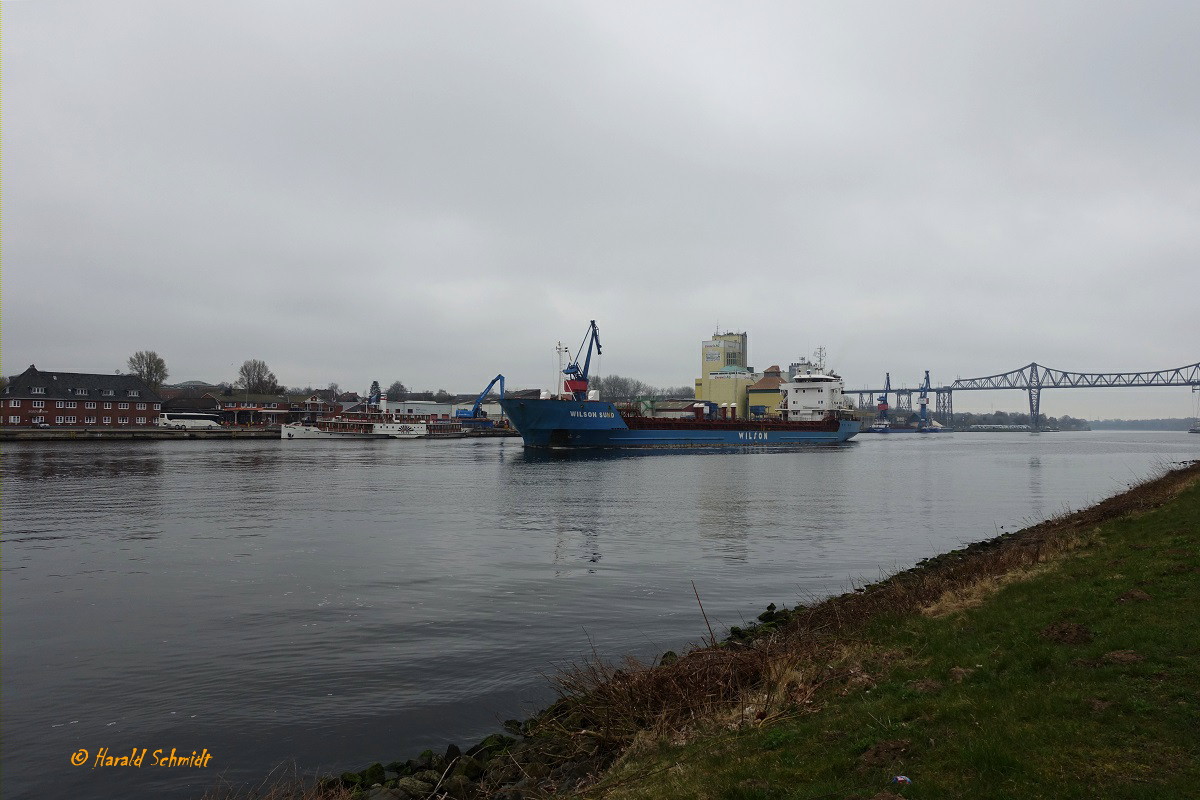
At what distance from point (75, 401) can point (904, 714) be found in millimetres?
102178

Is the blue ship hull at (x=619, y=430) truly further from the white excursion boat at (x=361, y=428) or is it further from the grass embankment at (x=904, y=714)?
the grass embankment at (x=904, y=714)

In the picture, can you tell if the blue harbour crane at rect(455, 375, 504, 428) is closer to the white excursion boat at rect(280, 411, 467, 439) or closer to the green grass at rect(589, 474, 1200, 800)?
the white excursion boat at rect(280, 411, 467, 439)

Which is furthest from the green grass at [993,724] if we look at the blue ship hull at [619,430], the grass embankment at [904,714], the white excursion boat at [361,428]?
the white excursion boat at [361,428]

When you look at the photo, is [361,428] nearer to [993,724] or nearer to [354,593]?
[354,593]

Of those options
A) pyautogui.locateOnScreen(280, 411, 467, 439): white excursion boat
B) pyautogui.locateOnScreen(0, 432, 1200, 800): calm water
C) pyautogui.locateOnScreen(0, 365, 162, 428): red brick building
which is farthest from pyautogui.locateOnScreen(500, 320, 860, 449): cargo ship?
pyautogui.locateOnScreen(0, 365, 162, 428): red brick building

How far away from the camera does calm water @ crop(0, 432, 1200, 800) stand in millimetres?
8477

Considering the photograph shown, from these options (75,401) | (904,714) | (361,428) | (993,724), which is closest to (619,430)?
(361,428)

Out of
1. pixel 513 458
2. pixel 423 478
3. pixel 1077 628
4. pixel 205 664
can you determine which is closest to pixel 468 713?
pixel 205 664

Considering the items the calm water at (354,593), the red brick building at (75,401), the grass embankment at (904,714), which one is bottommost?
the calm water at (354,593)

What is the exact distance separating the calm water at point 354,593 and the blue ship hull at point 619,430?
28.0 metres

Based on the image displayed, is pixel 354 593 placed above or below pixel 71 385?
below

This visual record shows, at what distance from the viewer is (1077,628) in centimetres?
750

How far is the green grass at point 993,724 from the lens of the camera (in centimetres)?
446

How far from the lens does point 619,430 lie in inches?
2704
